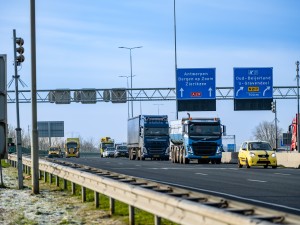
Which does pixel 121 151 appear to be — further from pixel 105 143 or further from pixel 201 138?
pixel 201 138

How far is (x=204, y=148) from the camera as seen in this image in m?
51.2

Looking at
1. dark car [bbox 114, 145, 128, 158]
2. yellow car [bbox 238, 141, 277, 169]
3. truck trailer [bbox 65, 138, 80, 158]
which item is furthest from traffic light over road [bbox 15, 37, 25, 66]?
truck trailer [bbox 65, 138, 80, 158]

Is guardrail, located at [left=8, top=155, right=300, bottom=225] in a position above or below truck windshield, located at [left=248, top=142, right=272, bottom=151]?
below

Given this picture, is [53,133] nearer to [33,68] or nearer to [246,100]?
[246,100]

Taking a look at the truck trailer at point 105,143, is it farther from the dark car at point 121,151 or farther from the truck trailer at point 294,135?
the truck trailer at point 294,135

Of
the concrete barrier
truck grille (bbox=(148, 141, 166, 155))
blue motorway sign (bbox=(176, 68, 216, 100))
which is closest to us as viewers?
the concrete barrier

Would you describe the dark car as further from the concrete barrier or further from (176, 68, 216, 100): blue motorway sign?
the concrete barrier

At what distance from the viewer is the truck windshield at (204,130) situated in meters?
50.5

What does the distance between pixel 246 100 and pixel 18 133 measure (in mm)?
40365

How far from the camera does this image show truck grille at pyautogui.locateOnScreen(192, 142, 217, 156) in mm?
50750

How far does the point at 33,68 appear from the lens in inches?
833

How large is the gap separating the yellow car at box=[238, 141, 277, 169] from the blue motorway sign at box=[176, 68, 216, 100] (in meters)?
20.7

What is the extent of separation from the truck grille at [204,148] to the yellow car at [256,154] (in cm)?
827

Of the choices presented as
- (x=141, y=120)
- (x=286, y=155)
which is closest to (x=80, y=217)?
(x=286, y=155)
